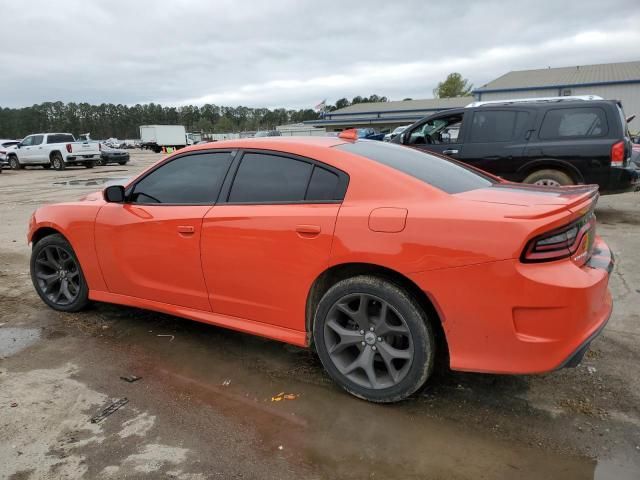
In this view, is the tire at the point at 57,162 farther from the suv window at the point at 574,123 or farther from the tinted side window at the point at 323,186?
the tinted side window at the point at 323,186

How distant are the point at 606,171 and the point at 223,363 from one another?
636cm

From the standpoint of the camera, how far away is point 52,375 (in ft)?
11.1

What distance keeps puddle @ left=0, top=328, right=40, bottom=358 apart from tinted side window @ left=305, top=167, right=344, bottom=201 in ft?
8.54

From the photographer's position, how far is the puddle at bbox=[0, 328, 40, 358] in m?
3.82

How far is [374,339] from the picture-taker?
9.38 ft

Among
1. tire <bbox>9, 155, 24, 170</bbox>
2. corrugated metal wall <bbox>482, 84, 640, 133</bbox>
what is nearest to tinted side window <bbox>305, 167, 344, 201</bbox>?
tire <bbox>9, 155, 24, 170</bbox>

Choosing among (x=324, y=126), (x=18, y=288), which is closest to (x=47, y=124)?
(x=324, y=126)

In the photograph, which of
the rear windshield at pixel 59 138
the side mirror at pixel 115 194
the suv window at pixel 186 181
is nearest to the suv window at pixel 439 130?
the suv window at pixel 186 181

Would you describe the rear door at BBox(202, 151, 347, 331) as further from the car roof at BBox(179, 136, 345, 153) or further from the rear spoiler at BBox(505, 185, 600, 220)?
the rear spoiler at BBox(505, 185, 600, 220)

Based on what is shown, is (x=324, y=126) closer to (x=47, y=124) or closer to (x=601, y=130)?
(x=601, y=130)

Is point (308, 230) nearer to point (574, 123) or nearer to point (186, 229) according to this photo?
point (186, 229)

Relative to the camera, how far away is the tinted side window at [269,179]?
314cm

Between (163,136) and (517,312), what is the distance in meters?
56.2

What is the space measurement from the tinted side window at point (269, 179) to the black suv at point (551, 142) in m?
5.55
